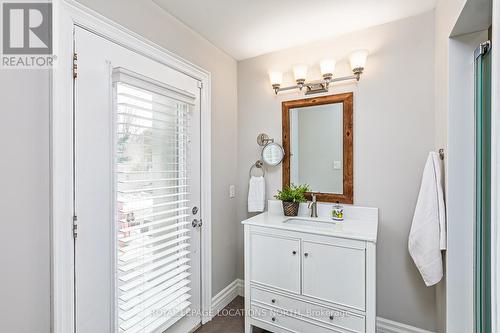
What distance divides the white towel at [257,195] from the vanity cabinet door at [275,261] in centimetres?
48

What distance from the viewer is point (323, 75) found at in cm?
214

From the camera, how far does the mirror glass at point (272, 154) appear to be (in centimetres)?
241

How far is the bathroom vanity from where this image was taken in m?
1.60

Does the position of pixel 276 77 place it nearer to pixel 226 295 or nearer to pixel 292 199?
pixel 292 199

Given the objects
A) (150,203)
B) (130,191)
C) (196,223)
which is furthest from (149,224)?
(196,223)

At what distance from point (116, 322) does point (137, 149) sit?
1.04 meters

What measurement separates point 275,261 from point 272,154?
100cm

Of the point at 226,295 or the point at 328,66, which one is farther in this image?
the point at 226,295

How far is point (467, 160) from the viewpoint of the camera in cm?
131

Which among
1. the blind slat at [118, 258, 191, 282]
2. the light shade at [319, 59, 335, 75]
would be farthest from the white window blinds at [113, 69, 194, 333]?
the light shade at [319, 59, 335, 75]

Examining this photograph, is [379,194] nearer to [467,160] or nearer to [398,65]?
[467,160]

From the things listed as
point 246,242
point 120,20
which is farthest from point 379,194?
point 120,20

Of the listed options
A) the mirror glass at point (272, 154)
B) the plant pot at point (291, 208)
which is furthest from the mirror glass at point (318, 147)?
the plant pot at point (291, 208)

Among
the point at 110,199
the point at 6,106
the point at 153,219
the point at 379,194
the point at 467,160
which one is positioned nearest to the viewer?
the point at 6,106
